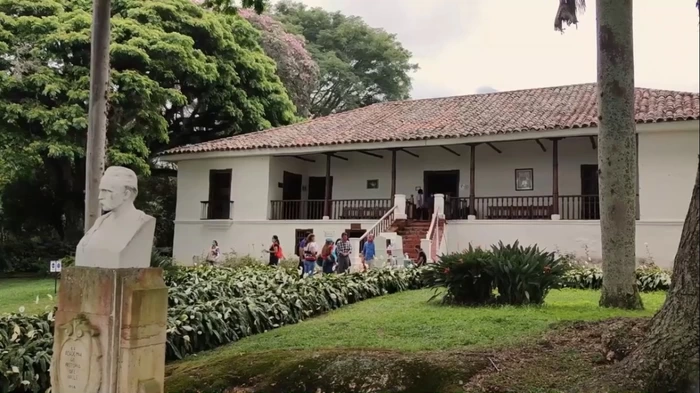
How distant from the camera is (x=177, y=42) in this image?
68.2ft

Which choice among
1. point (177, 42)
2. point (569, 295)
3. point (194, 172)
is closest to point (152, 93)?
point (177, 42)

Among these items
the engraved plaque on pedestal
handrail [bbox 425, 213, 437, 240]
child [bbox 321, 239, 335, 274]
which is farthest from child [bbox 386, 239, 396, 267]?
the engraved plaque on pedestal

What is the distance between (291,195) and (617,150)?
53.5 feet

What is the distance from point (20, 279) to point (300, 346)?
585 inches

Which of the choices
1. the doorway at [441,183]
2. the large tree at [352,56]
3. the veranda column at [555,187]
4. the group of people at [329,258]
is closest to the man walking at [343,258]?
the group of people at [329,258]

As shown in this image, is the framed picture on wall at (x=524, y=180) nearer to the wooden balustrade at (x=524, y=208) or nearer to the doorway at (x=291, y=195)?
the wooden balustrade at (x=524, y=208)

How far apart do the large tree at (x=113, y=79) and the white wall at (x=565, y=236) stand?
949cm

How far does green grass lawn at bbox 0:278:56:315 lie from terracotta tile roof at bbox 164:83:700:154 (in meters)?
7.51

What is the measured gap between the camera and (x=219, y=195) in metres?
23.5

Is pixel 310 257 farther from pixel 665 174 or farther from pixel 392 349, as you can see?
pixel 665 174

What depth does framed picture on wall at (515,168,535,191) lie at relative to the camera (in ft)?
66.4

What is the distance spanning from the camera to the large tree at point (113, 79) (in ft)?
59.5

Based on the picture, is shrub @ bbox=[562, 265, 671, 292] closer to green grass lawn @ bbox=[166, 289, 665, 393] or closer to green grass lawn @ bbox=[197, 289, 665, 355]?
green grass lawn @ bbox=[197, 289, 665, 355]

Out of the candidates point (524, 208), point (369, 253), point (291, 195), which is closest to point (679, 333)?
point (369, 253)
